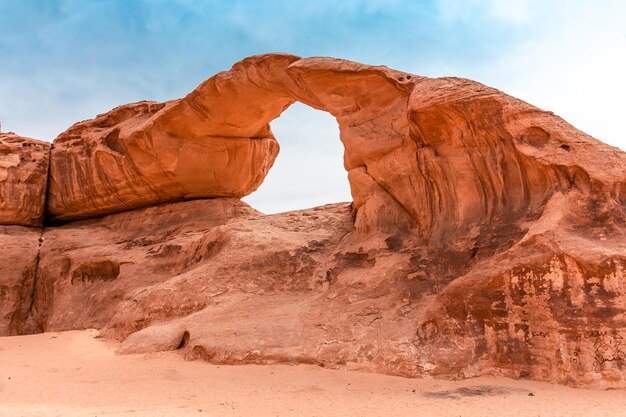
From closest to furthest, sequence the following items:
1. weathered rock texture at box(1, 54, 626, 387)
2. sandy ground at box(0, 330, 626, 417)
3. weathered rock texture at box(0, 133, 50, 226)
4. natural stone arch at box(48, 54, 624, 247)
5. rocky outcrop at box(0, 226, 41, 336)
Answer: sandy ground at box(0, 330, 626, 417) → weathered rock texture at box(1, 54, 626, 387) → natural stone arch at box(48, 54, 624, 247) → rocky outcrop at box(0, 226, 41, 336) → weathered rock texture at box(0, 133, 50, 226)

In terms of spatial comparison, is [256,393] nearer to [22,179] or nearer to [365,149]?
[365,149]

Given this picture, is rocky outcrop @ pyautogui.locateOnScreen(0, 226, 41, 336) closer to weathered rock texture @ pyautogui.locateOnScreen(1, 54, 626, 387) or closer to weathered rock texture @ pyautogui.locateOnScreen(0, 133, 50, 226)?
weathered rock texture @ pyautogui.locateOnScreen(1, 54, 626, 387)

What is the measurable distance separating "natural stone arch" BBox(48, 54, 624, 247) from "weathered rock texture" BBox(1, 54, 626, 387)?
4 centimetres

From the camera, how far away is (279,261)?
1129cm

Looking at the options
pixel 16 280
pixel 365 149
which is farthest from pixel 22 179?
pixel 365 149

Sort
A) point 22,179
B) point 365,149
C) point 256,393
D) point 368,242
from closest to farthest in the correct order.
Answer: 1. point 256,393
2. point 368,242
3. point 365,149
4. point 22,179

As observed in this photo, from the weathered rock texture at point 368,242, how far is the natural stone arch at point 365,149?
4 cm

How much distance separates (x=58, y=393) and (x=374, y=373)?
441cm

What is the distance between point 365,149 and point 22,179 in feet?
35.3

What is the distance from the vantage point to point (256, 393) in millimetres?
7219

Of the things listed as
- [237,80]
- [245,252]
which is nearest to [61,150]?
[237,80]

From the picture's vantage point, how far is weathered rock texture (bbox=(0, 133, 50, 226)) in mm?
15922

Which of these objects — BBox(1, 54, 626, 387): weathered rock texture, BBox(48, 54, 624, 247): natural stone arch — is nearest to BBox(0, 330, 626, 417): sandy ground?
BBox(1, 54, 626, 387): weathered rock texture

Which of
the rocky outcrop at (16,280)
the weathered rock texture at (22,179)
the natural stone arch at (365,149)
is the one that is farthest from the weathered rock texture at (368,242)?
the weathered rock texture at (22,179)
